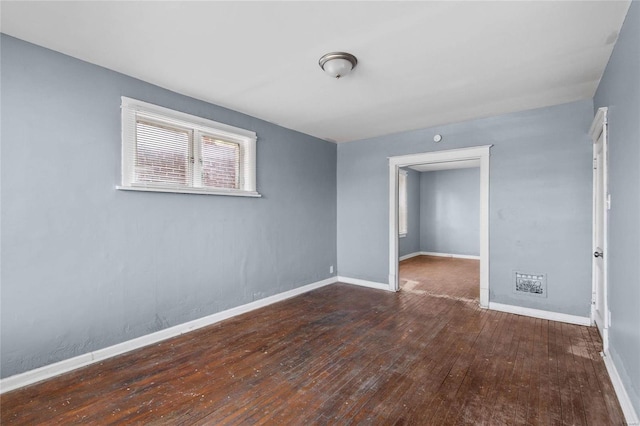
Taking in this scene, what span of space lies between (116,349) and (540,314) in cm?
476

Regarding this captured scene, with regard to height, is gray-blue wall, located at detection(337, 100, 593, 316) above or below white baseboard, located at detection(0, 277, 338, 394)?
above

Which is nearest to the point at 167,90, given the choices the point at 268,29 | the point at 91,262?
the point at 268,29

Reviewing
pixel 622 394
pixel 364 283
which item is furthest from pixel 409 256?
pixel 622 394

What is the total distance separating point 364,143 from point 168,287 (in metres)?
3.85

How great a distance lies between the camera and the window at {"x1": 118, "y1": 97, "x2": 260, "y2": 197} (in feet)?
9.59

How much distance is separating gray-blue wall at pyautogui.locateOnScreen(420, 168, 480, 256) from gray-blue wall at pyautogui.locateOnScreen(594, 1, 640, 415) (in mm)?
6316

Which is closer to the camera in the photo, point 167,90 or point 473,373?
point 473,373

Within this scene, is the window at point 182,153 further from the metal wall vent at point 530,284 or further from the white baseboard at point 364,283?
the metal wall vent at point 530,284

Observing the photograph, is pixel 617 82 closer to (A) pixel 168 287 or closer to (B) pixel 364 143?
(B) pixel 364 143

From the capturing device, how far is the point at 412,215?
8.91 meters

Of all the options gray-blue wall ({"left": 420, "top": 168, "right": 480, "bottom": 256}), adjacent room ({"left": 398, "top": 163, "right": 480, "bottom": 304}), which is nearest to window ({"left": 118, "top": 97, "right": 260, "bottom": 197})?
adjacent room ({"left": 398, "top": 163, "right": 480, "bottom": 304})

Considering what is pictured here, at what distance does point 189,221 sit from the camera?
3.39 metres

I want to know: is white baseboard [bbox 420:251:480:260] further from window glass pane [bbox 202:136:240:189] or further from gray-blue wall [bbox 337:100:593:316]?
window glass pane [bbox 202:136:240:189]

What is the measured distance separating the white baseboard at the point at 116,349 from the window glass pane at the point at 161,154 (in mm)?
1580
